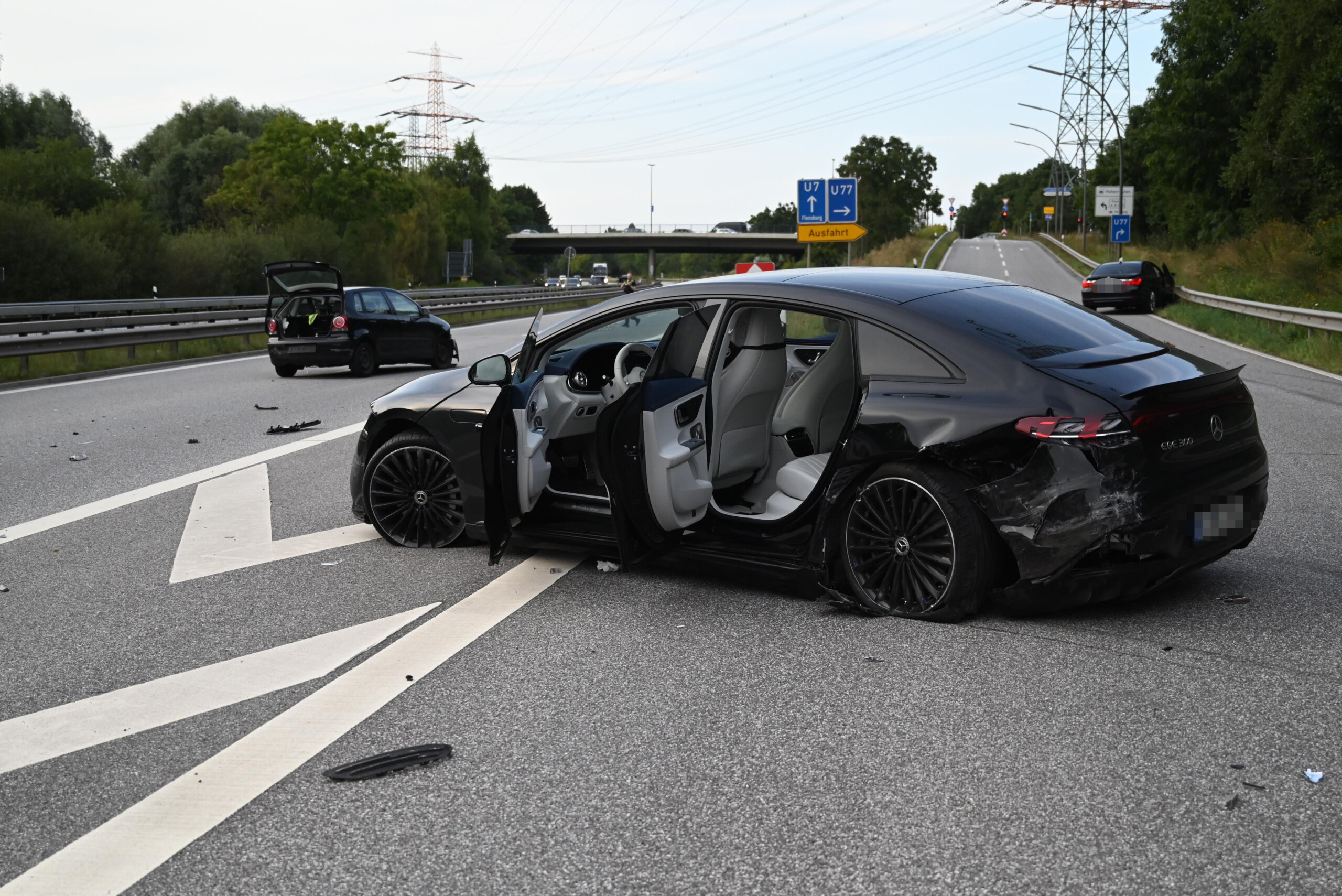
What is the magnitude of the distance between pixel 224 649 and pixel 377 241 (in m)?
74.8

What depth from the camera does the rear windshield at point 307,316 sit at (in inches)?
775

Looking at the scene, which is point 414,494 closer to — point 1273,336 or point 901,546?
point 901,546

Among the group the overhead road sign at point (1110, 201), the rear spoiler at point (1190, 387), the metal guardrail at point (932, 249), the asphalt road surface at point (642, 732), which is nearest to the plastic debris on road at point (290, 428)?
the asphalt road surface at point (642, 732)

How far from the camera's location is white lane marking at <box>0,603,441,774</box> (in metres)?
4.00

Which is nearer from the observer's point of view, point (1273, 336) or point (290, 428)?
point (290, 428)

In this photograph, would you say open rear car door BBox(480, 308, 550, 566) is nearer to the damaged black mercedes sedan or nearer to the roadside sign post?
the damaged black mercedes sedan

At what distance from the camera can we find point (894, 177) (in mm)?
96938

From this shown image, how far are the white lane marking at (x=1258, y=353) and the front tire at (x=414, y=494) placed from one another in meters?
14.0

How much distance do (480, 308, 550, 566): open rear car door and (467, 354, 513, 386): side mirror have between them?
81 millimetres

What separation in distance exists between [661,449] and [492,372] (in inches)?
39.4

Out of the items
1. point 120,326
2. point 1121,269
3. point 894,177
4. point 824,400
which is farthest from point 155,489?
point 894,177

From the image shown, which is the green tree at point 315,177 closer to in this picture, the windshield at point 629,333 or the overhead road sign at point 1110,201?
the overhead road sign at point 1110,201

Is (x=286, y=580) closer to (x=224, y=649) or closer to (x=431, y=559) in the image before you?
(x=431, y=559)

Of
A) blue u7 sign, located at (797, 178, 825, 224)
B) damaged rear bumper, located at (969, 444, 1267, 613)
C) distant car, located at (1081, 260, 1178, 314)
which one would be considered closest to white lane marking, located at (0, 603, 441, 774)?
damaged rear bumper, located at (969, 444, 1267, 613)
